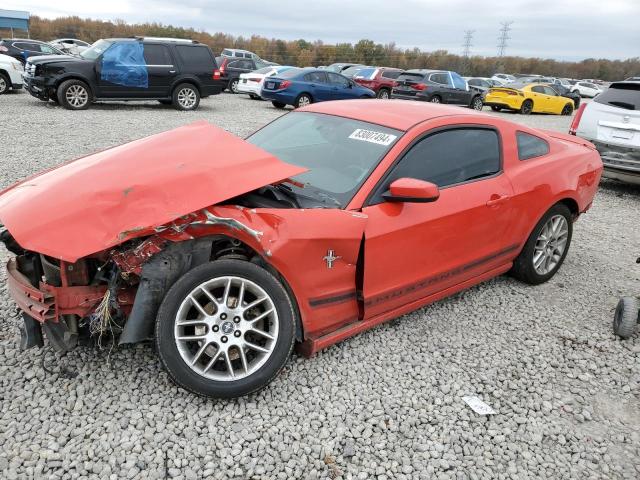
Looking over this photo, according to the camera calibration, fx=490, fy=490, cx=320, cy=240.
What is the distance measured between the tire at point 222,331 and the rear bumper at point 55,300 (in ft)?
1.21

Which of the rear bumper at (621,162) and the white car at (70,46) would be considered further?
the white car at (70,46)

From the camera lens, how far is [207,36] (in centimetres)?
4922

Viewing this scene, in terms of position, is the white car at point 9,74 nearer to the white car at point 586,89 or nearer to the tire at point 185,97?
the tire at point 185,97

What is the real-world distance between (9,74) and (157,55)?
15.8 feet

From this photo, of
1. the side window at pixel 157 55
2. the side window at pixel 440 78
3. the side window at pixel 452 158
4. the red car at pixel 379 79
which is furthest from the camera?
the red car at pixel 379 79

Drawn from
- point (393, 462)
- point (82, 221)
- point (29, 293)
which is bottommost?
point (393, 462)

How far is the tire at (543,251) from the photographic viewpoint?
416cm

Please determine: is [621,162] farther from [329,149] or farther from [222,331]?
[222,331]

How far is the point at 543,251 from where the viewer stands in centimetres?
434

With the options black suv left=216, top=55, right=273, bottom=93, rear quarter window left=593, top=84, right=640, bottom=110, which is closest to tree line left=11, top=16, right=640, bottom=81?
black suv left=216, top=55, right=273, bottom=93

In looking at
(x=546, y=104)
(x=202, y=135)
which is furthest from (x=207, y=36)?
(x=202, y=135)

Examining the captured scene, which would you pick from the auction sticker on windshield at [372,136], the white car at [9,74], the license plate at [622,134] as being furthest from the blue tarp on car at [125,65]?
the auction sticker on windshield at [372,136]

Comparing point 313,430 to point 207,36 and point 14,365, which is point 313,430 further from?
point 207,36

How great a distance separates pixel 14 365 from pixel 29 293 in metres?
0.63
